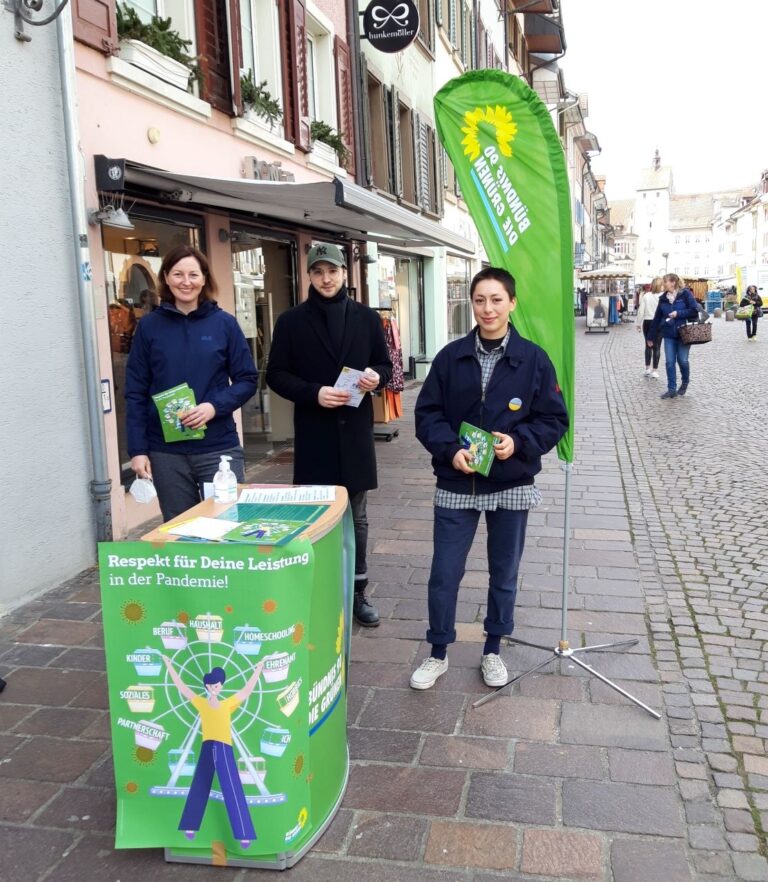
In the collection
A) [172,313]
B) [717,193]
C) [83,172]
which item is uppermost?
[717,193]

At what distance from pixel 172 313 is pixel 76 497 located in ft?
6.53

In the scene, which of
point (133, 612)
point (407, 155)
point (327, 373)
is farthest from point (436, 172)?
point (133, 612)

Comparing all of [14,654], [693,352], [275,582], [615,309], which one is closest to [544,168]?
[275,582]

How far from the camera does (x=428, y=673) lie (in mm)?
3732

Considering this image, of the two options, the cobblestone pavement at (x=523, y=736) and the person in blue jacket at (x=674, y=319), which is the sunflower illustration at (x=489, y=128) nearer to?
the cobblestone pavement at (x=523, y=736)

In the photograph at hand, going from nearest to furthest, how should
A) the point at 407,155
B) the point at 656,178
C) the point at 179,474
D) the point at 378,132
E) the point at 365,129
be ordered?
the point at 179,474, the point at 365,129, the point at 378,132, the point at 407,155, the point at 656,178

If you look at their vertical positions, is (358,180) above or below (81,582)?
above

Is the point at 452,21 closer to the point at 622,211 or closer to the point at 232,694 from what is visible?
the point at 232,694

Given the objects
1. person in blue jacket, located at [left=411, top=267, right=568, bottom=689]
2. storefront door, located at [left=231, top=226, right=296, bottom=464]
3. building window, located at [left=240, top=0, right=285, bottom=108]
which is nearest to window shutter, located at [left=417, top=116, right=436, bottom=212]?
storefront door, located at [left=231, top=226, right=296, bottom=464]

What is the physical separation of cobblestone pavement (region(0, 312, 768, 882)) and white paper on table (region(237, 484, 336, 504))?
3.41ft

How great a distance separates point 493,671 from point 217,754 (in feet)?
5.33

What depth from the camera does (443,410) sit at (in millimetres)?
3605

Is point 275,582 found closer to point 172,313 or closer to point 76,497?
point 172,313

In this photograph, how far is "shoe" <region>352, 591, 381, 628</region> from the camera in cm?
443
